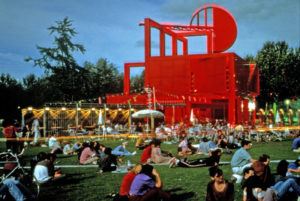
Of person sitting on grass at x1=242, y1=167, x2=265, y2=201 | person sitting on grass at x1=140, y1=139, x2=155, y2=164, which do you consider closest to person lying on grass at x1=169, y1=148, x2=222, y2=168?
person sitting on grass at x1=140, y1=139, x2=155, y2=164

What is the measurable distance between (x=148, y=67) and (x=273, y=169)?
33697 millimetres

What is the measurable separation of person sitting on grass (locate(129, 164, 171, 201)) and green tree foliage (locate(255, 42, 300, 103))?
50617 mm

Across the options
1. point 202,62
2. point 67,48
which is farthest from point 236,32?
point 67,48

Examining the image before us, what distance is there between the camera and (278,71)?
5781cm

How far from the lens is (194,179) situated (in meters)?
12.6

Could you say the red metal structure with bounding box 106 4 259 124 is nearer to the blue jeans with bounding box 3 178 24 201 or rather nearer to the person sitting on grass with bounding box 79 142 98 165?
the person sitting on grass with bounding box 79 142 98 165

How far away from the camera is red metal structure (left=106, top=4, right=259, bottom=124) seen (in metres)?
42.4

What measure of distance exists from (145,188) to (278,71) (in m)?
51.8

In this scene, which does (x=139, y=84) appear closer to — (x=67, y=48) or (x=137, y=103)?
(x=67, y=48)

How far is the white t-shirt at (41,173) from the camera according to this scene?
1205 cm

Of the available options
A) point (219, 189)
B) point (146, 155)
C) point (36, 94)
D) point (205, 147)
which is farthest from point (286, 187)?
point (36, 94)

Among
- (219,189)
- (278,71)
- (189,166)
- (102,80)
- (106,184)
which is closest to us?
(219,189)

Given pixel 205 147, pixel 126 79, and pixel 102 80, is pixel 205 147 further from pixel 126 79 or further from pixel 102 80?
pixel 102 80

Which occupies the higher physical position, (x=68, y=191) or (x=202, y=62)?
(x=202, y=62)
